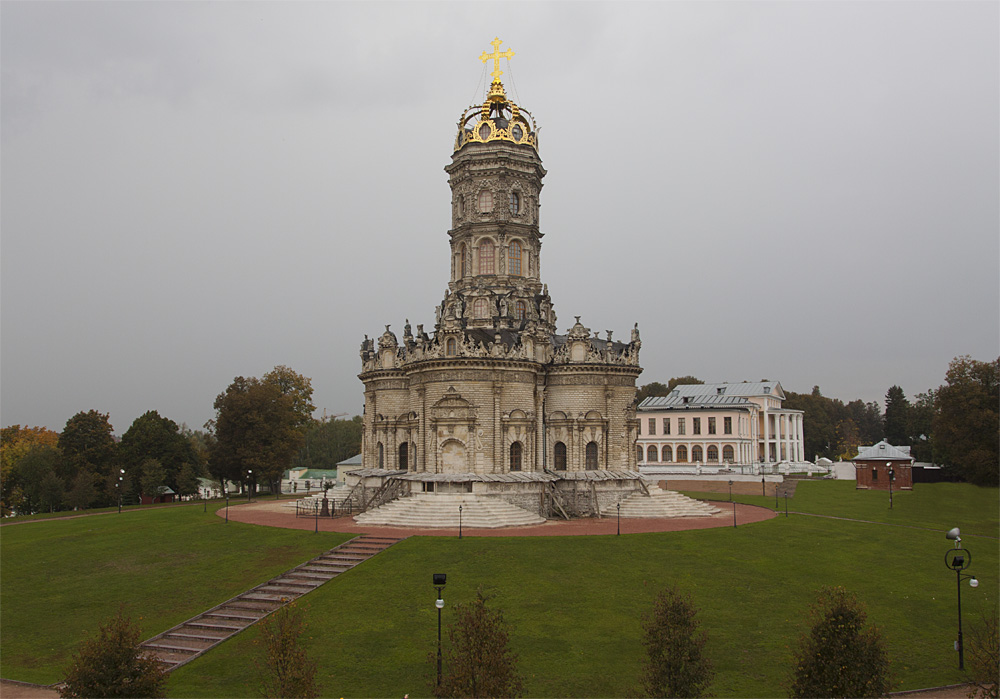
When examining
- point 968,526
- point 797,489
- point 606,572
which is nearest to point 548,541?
point 606,572

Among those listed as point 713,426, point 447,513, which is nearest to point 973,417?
point 713,426

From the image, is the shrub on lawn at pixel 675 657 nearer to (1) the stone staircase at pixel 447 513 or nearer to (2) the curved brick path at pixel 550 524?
(2) the curved brick path at pixel 550 524

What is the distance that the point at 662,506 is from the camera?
4681 cm

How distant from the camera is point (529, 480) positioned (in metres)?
A: 44.7

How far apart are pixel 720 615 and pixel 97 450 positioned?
58607 millimetres

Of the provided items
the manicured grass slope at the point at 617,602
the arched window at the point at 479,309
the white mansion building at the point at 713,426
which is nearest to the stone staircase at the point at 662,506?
the manicured grass slope at the point at 617,602

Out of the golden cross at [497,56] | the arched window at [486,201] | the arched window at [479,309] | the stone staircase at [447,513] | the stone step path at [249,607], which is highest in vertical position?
the golden cross at [497,56]

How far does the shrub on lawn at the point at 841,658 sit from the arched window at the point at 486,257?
39.7 metres

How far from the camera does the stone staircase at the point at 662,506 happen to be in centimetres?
4656

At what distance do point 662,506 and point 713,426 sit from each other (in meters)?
34.1

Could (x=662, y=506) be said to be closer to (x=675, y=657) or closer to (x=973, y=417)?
(x=973, y=417)

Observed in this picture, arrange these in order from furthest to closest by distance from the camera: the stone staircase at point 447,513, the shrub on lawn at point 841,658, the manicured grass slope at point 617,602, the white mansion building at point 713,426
A: the white mansion building at point 713,426 → the stone staircase at point 447,513 → the manicured grass slope at point 617,602 → the shrub on lawn at point 841,658

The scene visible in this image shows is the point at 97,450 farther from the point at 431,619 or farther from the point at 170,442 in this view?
the point at 431,619

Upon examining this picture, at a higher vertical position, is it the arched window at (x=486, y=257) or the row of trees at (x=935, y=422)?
the arched window at (x=486, y=257)
